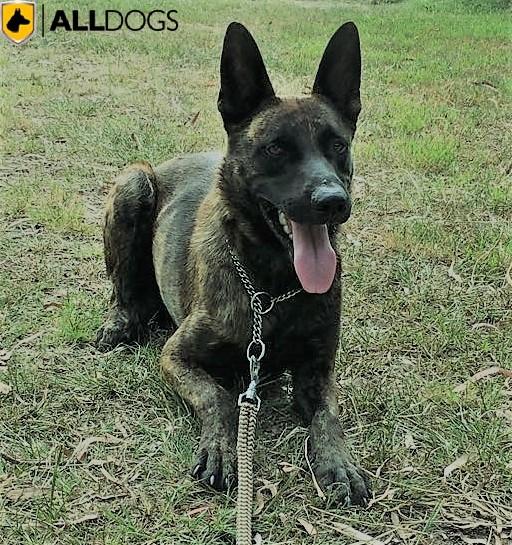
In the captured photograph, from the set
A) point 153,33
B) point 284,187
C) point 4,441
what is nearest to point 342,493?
point 284,187

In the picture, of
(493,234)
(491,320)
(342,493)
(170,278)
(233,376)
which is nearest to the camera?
(342,493)

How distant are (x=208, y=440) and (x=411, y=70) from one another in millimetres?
6837

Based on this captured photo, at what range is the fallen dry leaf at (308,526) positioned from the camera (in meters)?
2.80

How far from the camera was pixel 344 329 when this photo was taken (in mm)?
4195

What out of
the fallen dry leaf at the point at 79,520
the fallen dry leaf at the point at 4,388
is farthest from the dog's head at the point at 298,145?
the fallen dry leaf at the point at 4,388

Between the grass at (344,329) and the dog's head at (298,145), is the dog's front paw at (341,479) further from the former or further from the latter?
the dog's head at (298,145)

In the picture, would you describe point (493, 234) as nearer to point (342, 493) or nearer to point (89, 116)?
point (342, 493)

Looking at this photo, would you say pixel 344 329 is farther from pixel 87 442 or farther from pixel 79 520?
pixel 79 520

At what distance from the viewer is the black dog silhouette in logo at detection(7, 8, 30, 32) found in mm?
6596

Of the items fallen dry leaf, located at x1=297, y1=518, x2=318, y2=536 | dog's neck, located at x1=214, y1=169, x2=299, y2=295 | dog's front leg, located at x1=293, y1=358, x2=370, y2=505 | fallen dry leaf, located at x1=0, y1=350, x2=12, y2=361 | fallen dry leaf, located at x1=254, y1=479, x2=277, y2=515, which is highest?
dog's neck, located at x1=214, y1=169, x2=299, y2=295

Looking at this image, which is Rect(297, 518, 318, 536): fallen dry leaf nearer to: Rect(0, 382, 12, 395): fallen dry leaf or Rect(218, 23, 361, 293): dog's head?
Rect(218, 23, 361, 293): dog's head

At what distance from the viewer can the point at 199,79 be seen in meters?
8.90

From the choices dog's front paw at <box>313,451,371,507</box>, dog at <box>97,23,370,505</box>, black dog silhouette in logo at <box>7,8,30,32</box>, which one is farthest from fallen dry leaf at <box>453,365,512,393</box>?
black dog silhouette in logo at <box>7,8,30,32</box>

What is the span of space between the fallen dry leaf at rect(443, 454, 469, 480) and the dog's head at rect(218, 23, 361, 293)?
79 cm
